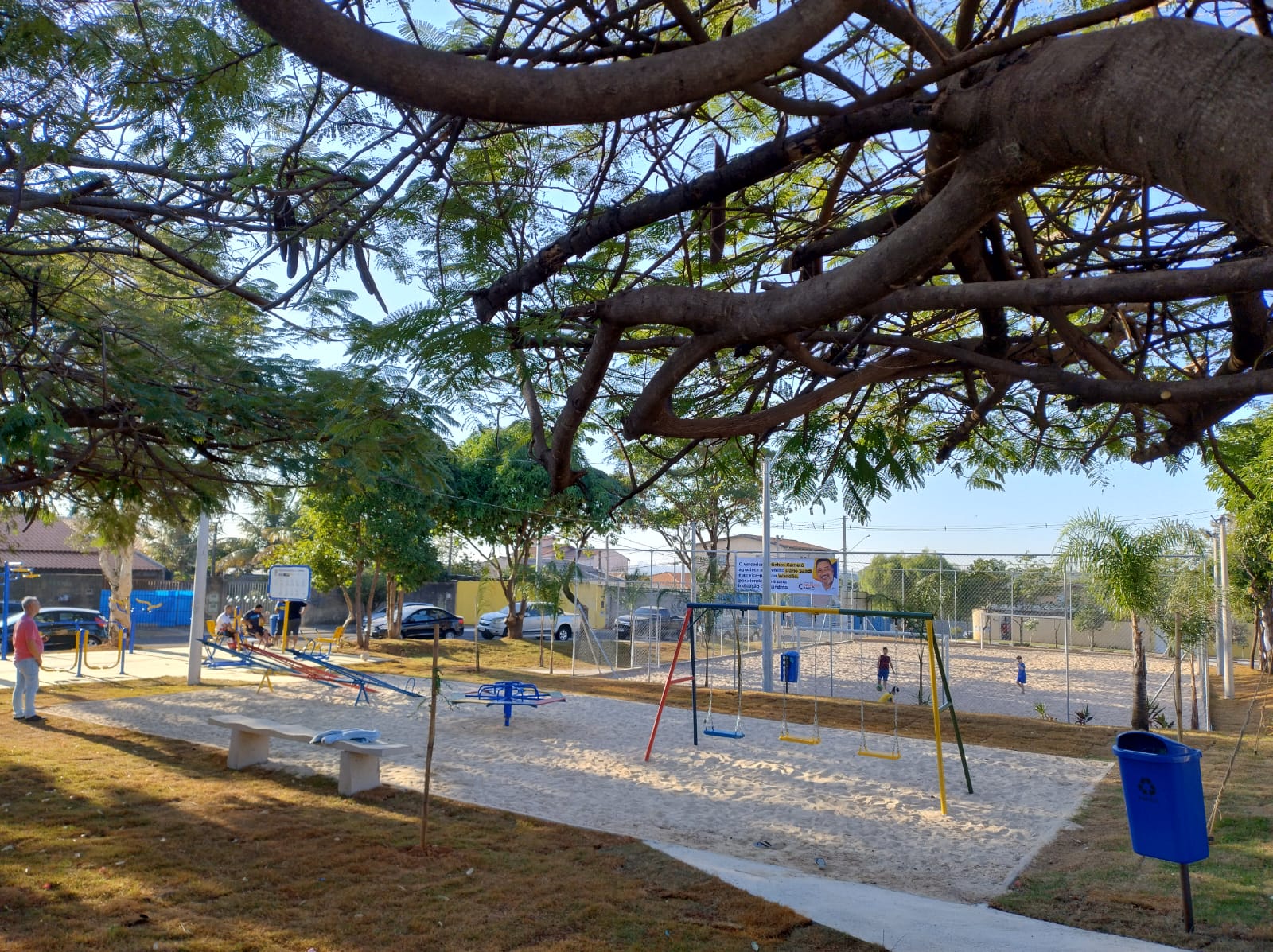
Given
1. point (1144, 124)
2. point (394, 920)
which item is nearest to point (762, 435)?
point (1144, 124)

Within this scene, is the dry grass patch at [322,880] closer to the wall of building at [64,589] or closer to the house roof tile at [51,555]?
the wall of building at [64,589]

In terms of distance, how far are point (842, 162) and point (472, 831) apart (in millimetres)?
5905

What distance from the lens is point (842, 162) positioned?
175 inches

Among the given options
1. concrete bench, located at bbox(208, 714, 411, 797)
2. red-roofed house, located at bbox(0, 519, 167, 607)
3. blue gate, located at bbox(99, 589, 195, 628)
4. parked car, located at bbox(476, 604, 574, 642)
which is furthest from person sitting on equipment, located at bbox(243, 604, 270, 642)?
concrete bench, located at bbox(208, 714, 411, 797)

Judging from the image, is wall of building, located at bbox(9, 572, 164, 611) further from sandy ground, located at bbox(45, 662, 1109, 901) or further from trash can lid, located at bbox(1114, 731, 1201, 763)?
trash can lid, located at bbox(1114, 731, 1201, 763)

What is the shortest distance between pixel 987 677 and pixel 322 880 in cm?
2001

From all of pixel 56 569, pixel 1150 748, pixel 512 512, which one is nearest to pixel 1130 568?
pixel 1150 748

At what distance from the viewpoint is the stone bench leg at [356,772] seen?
8.87 meters

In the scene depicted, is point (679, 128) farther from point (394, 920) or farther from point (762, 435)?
point (394, 920)

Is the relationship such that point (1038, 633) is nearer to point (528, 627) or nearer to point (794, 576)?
point (528, 627)

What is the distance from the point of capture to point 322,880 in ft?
19.9

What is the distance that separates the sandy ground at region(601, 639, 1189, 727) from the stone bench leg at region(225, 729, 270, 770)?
9.37 meters

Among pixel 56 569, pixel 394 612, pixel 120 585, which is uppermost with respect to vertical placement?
pixel 56 569

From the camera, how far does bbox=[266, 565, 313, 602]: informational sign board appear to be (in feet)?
65.3
